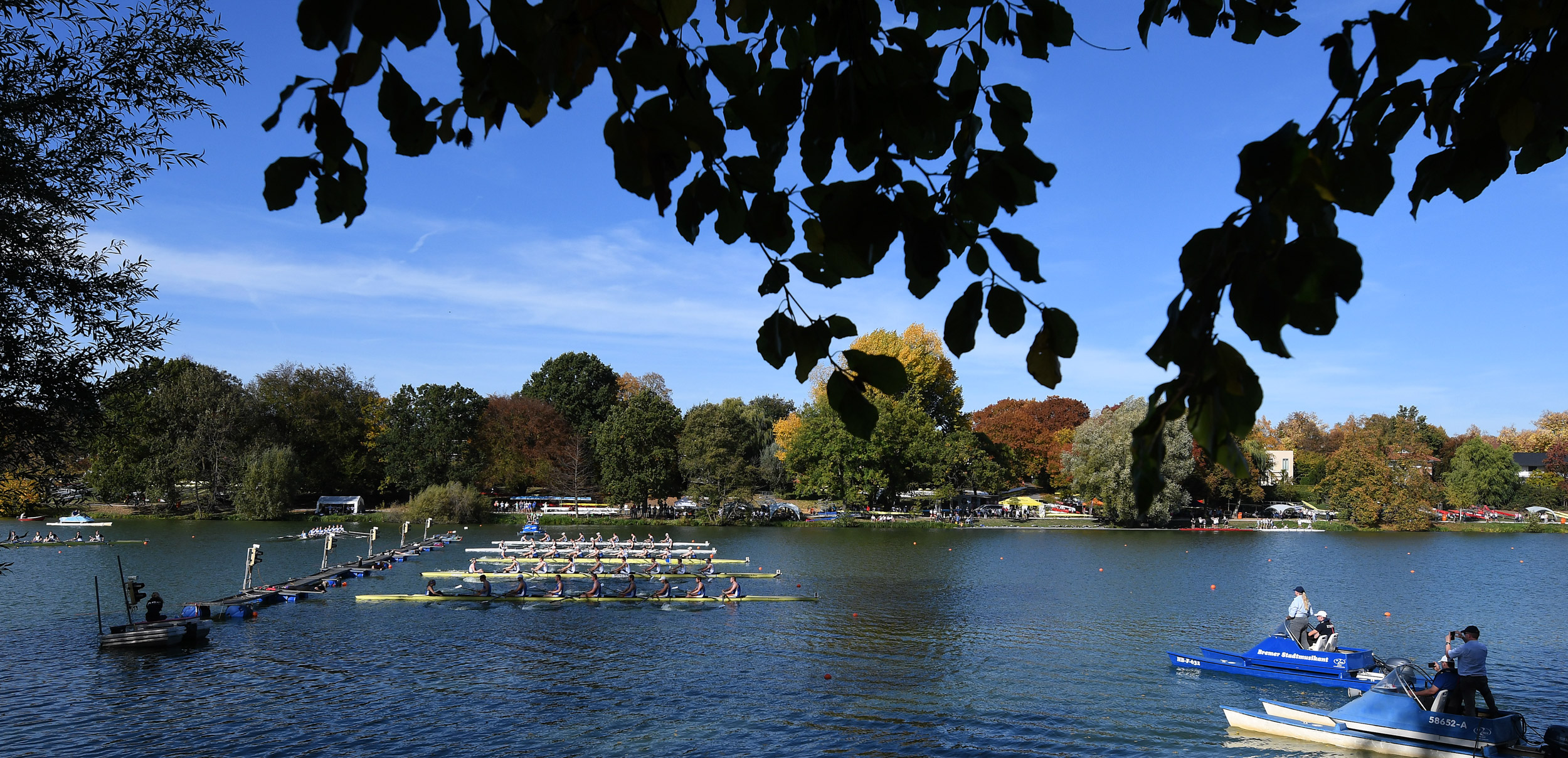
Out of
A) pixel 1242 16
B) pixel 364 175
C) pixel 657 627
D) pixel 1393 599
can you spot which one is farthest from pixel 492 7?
pixel 1393 599


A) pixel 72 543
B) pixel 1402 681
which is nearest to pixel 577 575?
pixel 1402 681

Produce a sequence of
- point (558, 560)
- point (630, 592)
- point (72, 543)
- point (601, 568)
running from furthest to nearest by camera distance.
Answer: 1. point (72, 543)
2. point (558, 560)
3. point (601, 568)
4. point (630, 592)

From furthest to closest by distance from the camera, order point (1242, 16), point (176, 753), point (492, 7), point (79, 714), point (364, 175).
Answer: point (79, 714)
point (176, 753)
point (1242, 16)
point (364, 175)
point (492, 7)

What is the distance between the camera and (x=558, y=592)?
30891mm

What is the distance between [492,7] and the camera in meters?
1.96

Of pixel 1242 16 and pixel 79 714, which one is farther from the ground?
pixel 1242 16

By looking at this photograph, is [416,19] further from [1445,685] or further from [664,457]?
[664,457]

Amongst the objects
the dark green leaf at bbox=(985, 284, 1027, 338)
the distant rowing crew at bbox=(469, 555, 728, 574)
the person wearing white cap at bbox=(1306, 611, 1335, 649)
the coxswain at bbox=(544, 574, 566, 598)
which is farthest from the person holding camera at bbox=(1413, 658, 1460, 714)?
the distant rowing crew at bbox=(469, 555, 728, 574)

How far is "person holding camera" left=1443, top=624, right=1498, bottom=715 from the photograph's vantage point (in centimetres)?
1337

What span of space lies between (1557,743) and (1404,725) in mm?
2043

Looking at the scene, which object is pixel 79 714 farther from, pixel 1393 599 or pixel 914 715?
pixel 1393 599

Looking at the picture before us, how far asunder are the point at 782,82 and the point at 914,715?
655 inches

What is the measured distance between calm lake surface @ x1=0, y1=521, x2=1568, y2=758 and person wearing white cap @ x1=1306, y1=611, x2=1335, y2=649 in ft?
3.64

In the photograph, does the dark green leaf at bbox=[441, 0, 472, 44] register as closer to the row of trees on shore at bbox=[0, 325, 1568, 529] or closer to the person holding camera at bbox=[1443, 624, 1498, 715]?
the person holding camera at bbox=[1443, 624, 1498, 715]
